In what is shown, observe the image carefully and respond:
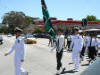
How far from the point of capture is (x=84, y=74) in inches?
166

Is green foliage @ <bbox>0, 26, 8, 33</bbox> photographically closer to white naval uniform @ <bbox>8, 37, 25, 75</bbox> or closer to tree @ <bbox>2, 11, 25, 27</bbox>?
tree @ <bbox>2, 11, 25, 27</bbox>

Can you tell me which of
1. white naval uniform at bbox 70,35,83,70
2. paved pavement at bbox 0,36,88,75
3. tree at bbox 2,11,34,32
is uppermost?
white naval uniform at bbox 70,35,83,70

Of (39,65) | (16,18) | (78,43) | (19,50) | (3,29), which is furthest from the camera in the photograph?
(3,29)

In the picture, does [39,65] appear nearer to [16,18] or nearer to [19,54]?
[19,54]

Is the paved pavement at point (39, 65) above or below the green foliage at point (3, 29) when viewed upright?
above

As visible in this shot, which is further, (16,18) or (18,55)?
(16,18)

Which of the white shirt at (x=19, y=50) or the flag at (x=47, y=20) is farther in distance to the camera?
the flag at (x=47, y=20)

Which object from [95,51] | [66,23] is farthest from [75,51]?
[66,23]

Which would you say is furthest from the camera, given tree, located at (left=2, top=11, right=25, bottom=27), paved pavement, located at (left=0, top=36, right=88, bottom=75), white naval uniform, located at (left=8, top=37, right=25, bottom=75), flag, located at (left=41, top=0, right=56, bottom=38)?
tree, located at (left=2, top=11, right=25, bottom=27)

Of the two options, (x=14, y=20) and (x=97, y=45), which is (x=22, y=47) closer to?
(x=97, y=45)

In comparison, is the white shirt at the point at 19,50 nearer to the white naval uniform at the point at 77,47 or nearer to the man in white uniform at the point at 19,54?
the man in white uniform at the point at 19,54

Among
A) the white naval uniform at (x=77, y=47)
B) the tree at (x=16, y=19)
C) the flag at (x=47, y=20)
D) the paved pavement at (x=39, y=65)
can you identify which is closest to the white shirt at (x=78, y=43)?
the white naval uniform at (x=77, y=47)

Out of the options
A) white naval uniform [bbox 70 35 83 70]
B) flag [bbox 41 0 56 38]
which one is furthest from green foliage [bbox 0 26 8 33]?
white naval uniform [bbox 70 35 83 70]

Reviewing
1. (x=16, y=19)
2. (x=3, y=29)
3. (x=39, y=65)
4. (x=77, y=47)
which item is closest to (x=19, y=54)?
(x=77, y=47)
